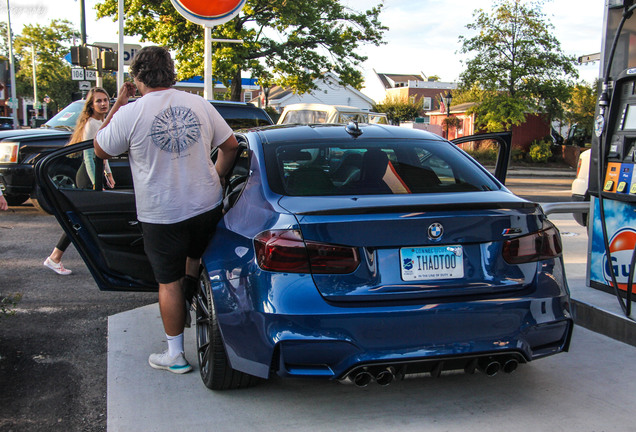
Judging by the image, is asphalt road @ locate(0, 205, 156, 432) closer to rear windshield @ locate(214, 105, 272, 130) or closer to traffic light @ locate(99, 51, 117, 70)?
rear windshield @ locate(214, 105, 272, 130)

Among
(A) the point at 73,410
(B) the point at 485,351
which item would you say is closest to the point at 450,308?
(B) the point at 485,351

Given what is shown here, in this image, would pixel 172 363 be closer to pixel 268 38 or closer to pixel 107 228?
pixel 107 228

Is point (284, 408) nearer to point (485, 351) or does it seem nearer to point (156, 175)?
point (485, 351)

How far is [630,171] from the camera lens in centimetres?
481

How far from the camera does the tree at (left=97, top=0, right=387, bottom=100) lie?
2672 centimetres

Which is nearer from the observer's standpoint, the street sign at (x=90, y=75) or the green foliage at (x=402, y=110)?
the street sign at (x=90, y=75)

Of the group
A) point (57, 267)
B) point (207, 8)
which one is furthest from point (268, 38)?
point (57, 267)

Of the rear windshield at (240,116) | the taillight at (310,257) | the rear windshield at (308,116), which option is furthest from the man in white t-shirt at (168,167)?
the rear windshield at (308,116)

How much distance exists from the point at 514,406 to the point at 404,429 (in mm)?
678

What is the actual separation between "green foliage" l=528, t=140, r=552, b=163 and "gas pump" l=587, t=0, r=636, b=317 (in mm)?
26999

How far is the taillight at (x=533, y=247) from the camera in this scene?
3.12 metres

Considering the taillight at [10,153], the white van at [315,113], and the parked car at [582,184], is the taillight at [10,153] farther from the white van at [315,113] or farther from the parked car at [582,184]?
the white van at [315,113]

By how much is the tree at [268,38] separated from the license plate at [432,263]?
2412 centimetres

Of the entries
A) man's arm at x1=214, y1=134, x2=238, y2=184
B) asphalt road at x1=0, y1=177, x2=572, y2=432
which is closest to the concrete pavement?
asphalt road at x1=0, y1=177, x2=572, y2=432
